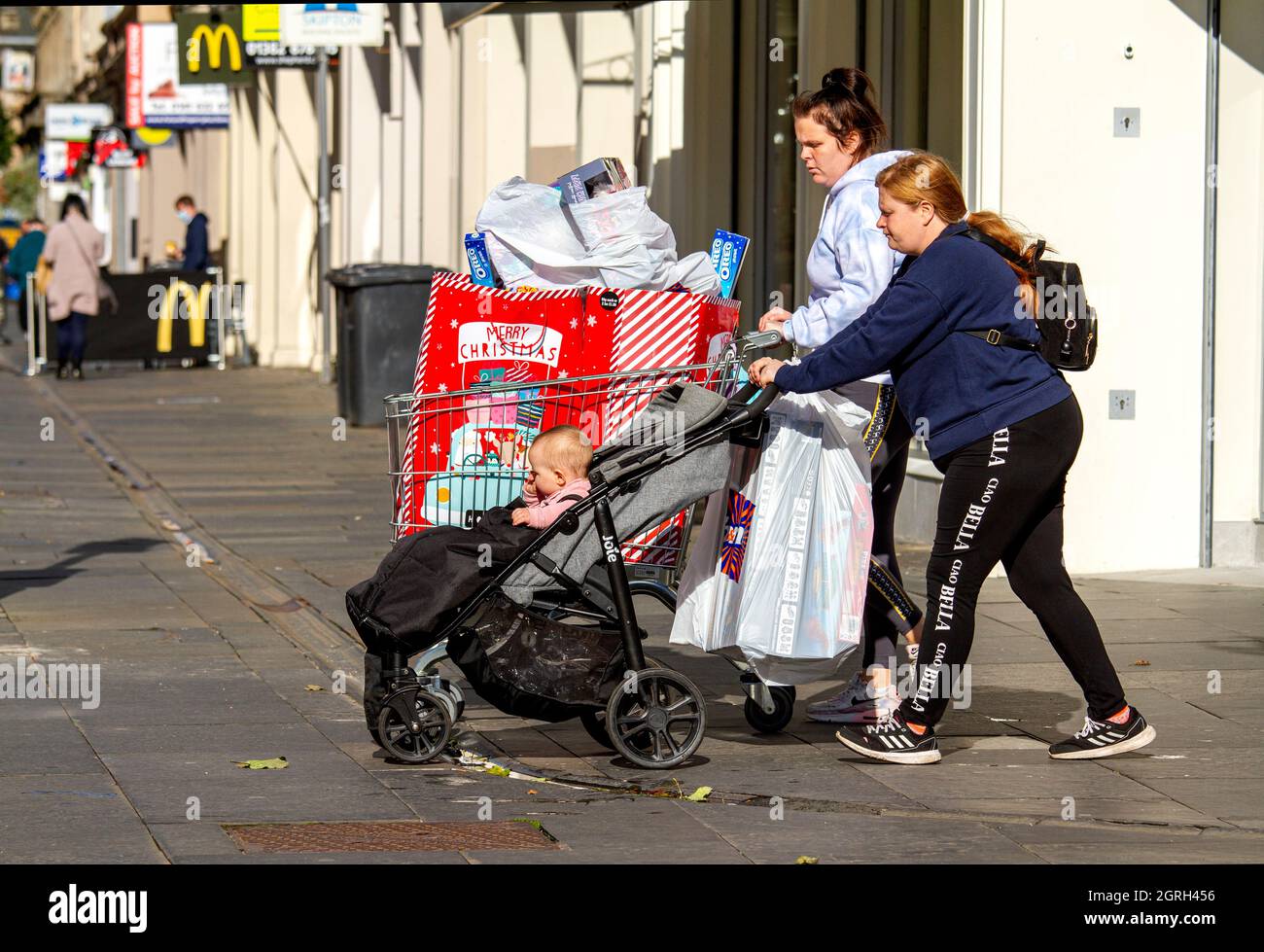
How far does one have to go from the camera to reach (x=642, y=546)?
21.2 feet

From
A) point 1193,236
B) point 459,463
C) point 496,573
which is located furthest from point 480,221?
point 1193,236

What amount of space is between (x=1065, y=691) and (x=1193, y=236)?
3.39 metres

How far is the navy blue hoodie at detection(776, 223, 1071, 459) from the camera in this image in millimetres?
5941

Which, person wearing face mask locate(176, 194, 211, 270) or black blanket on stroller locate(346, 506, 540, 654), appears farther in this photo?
person wearing face mask locate(176, 194, 211, 270)

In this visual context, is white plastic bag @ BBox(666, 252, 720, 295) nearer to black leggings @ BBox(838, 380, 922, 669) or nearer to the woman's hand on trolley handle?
black leggings @ BBox(838, 380, 922, 669)

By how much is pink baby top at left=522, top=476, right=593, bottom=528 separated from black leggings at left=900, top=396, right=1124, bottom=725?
104 centimetres

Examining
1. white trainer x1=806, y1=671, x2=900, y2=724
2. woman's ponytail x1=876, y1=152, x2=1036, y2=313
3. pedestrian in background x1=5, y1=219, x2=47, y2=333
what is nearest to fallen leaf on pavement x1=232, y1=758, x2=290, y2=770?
white trainer x1=806, y1=671, x2=900, y2=724

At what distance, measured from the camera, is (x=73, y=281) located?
24734 millimetres

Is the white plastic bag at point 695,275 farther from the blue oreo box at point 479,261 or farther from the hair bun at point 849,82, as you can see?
the hair bun at point 849,82

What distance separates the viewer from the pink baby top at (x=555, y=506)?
6.01 m

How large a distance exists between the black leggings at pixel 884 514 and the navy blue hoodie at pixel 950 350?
15.4 inches

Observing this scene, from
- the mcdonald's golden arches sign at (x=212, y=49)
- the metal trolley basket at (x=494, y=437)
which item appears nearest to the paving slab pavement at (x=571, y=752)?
the metal trolley basket at (x=494, y=437)
